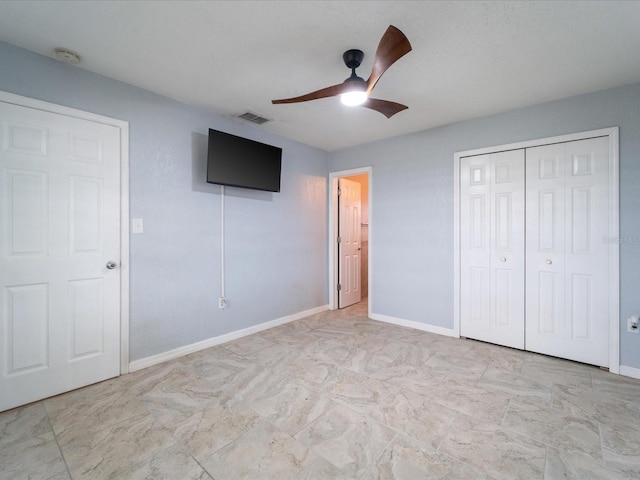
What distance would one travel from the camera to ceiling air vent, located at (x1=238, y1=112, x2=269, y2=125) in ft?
10.2

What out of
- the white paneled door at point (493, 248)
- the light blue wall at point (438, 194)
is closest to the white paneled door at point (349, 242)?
the light blue wall at point (438, 194)

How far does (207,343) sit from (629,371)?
12.6ft

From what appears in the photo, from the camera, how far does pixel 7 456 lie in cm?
157

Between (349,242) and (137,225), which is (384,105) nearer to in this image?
(137,225)

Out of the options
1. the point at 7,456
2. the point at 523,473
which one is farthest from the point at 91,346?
the point at 523,473

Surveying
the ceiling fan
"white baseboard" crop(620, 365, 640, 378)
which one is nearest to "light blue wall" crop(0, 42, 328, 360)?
the ceiling fan

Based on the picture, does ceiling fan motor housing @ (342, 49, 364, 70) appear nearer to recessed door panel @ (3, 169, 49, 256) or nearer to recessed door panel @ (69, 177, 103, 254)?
recessed door panel @ (69, 177, 103, 254)

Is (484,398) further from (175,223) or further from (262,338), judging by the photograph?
(175,223)

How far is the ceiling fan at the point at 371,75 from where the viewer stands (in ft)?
4.87

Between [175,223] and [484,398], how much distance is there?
299cm

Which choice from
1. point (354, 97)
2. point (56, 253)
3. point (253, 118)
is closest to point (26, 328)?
point (56, 253)

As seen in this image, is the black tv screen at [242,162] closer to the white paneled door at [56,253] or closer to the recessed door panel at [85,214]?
the white paneled door at [56,253]

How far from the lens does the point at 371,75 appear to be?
5.74ft

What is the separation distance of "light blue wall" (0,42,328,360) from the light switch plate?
0.05m
